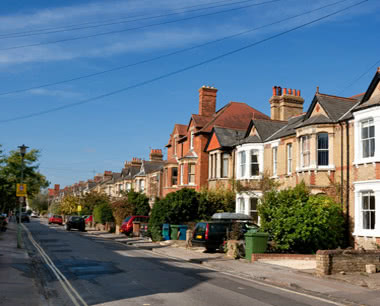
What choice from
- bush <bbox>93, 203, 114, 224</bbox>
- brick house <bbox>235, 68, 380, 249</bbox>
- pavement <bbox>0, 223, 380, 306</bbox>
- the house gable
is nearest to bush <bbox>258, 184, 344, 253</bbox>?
brick house <bbox>235, 68, 380, 249</bbox>

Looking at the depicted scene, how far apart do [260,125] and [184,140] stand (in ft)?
43.6

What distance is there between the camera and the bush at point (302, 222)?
20.4 m

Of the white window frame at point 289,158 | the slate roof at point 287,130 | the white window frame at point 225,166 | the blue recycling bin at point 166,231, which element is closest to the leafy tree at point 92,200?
the white window frame at point 225,166

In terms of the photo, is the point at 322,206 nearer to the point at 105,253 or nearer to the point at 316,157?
the point at 316,157

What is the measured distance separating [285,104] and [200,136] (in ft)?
25.6

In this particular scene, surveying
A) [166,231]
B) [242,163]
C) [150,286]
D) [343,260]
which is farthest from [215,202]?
[150,286]

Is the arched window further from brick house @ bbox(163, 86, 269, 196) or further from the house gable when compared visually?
brick house @ bbox(163, 86, 269, 196)

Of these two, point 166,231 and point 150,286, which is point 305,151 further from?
point 150,286

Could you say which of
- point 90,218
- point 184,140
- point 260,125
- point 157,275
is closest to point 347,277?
point 157,275

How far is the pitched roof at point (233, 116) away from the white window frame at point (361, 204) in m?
16.8

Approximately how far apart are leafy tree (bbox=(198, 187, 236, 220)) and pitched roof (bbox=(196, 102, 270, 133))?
7671 mm

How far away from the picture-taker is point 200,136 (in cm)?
3888

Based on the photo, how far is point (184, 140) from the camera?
4375 centimetres

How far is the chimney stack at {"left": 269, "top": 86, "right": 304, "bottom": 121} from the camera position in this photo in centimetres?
3534
